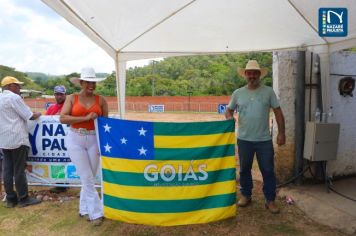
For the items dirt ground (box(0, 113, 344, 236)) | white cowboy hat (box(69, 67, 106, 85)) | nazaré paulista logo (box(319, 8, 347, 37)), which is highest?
nazaré paulista logo (box(319, 8, 347, 37))

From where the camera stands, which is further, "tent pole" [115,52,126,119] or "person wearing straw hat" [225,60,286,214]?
"tent pole" [115,52,126,119]

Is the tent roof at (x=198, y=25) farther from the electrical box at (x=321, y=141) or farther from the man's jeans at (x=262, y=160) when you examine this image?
the man's jeans at (x=262, y=160)

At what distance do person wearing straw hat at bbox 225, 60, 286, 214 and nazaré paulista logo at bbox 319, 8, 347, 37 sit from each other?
3.15 feet

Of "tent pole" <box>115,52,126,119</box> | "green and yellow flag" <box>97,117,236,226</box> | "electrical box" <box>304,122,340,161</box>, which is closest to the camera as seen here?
"green and yellow flag" <box>97,117,236,226</box>

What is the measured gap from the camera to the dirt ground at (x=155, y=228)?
14.3 feet

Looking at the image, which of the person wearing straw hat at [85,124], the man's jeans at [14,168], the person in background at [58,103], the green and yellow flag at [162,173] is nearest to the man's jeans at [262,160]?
the green and yellow flag at [162,173]

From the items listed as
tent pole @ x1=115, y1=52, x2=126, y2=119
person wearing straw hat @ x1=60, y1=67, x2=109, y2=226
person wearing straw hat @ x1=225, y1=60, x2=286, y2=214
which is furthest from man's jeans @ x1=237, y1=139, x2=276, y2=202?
tent pole @ x1=115, y1=52, x2=126, y2=119

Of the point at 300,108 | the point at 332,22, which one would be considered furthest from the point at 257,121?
the point at 332,22

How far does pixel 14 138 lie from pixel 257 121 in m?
3.44

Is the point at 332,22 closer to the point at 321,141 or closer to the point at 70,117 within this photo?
the point at 321,141

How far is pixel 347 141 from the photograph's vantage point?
20.3 ft

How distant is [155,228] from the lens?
4457 millimetres

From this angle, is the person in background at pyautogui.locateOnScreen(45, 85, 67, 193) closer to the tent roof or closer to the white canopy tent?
the white canopy tent

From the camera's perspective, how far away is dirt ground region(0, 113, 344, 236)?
14.3 feet
